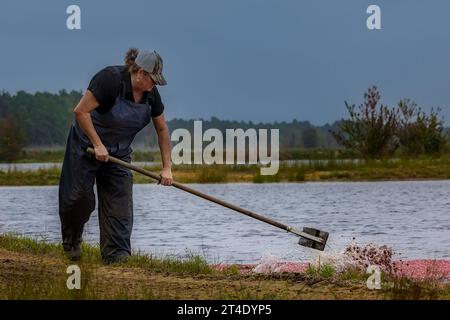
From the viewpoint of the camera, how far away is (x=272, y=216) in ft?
65.7

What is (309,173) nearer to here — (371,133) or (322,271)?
(371,133)

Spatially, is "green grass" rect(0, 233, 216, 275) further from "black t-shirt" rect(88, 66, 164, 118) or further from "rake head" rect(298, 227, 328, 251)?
"black t-shirt" rect(88, 66, 164, 118)

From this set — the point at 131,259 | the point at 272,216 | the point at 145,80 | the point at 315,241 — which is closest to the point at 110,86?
the point at 145,80

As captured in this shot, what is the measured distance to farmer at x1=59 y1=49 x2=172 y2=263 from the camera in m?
9.81

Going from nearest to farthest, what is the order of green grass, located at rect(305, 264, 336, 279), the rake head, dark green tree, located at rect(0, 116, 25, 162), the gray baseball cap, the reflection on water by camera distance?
green grass, located at rect(305, 264, 336, 279)
the gray baseball cap
the rake head
the reflection on water
dark green tree, located at rect(0, 116, 25, 162)

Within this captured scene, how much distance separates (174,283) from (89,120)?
1.94 metres

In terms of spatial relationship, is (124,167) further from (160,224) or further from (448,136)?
(448,136)

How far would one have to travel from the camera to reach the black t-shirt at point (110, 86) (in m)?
9.80

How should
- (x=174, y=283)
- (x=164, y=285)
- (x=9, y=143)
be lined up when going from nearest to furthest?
1. (x=164, y=285)
2. (x=174, y=283)
3. (x=9, y=143)

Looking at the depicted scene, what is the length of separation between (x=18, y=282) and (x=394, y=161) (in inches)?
1127

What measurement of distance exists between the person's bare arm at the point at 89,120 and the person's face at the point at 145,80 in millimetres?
439

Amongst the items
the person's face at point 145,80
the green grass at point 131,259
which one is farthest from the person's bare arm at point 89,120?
the green grass at point 131,259

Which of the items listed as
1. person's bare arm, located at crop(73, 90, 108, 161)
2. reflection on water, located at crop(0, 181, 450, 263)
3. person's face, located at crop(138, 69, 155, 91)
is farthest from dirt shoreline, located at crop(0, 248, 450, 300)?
reflection on water, located at crop(0, 181, 450, 263)

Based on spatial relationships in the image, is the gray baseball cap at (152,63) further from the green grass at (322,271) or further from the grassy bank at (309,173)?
the grassy bank at (309,173)
